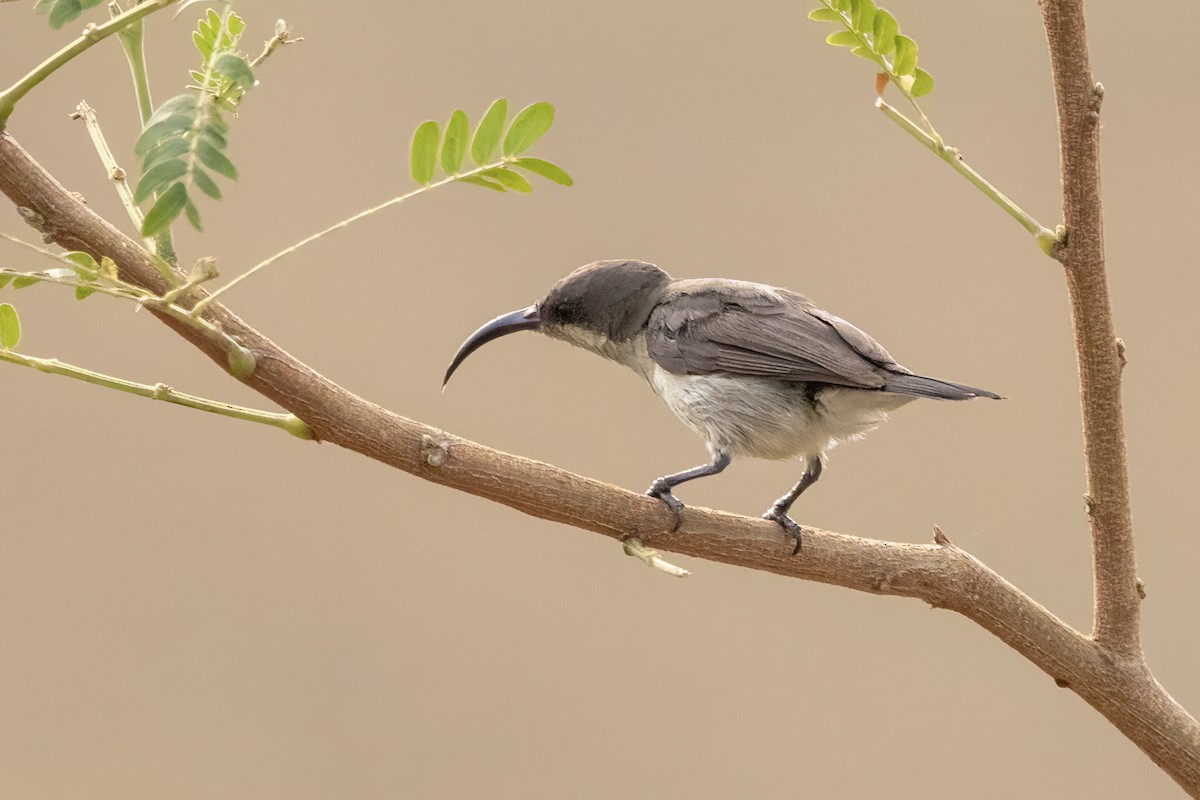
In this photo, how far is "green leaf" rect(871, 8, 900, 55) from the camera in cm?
165

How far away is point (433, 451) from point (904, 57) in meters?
0.88

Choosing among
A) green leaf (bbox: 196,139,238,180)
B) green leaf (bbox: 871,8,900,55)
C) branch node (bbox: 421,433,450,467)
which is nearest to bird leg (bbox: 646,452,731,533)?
branch node (bbox: 421,433,450,467)

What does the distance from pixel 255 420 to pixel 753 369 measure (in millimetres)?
1115

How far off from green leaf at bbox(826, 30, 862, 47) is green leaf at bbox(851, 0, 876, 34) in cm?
2

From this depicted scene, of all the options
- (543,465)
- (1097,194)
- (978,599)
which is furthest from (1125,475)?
(543,465)

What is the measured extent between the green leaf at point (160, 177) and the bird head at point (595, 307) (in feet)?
4.48

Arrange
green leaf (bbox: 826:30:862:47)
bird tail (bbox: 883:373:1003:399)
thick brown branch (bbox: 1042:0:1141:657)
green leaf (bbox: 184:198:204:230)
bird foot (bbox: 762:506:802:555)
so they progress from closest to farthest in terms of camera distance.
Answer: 1. green leaf (bbox: 184:198:204:230)
2. thick brown branch (bbox: 1042:0:1141:657)
3. green leaf (bbox: 826:30:862:47)
4. bird foot (bbox: 762:506:802:555)
5. bird tail (bbox: 883:373:1003:399)

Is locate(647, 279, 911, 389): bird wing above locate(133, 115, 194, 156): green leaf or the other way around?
above

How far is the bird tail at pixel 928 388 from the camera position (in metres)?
1.99

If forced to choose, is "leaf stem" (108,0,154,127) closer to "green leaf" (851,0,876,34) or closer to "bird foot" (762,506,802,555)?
"green leaf" (851,0,876,34)

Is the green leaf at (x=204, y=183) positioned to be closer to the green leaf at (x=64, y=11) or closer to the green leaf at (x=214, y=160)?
the green leaf at (x=214, y=160)

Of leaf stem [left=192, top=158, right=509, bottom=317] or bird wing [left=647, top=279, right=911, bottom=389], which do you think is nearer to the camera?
leaf stem [left=192, top=158, right=509, bottom=317]

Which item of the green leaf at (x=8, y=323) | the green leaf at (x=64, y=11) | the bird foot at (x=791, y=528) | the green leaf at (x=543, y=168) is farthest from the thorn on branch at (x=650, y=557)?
the green leaf at (x=64, y=11)

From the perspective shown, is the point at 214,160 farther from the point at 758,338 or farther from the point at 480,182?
the point at 758,338
